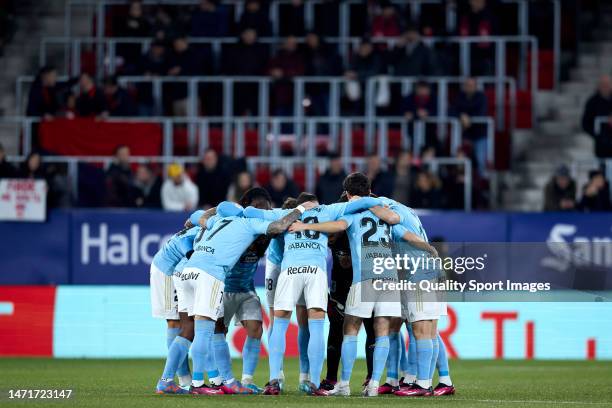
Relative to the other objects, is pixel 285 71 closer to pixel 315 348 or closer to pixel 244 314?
pixel 244 314

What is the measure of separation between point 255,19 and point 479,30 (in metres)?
4.23

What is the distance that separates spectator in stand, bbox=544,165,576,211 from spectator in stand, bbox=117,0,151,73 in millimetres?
8611

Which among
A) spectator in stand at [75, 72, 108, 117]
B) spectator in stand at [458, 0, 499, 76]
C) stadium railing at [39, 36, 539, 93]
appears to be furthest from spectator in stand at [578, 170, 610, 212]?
spectator in stand at [75, 72, 108, 117]

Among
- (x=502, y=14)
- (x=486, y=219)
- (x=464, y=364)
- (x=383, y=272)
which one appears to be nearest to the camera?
(x=383, y=272)

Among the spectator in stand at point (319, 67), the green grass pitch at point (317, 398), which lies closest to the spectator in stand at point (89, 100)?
the spectator in stand at point (319, 67)

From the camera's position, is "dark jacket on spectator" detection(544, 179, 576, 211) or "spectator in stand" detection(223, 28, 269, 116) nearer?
"dark jacket on spectator" detection(544, 179, 576, 211)

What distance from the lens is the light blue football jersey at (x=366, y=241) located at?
14305mm

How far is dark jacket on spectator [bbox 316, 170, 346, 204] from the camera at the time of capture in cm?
2244

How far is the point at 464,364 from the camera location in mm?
19438

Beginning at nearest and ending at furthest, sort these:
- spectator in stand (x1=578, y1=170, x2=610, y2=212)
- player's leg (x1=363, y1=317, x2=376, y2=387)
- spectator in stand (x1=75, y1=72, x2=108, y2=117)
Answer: player's leg (x1=363, y1=317, x2=376, y2=387) → spectator in stand (x1=578, y1=170, x2=610, y2=212) → spectator in stand (x1=75, y1=72, x2=108, y2=117)

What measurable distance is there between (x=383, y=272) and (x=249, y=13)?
1288 centimetres

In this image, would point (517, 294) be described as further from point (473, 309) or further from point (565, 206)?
point (565, 206)

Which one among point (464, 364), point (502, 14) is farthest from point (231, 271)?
point (502, 14)

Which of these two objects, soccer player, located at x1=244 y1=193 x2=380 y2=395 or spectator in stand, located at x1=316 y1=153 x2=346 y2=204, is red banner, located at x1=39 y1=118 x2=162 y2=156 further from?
soccer player, located at x1=244 y1=193 x2=380 y2=395
